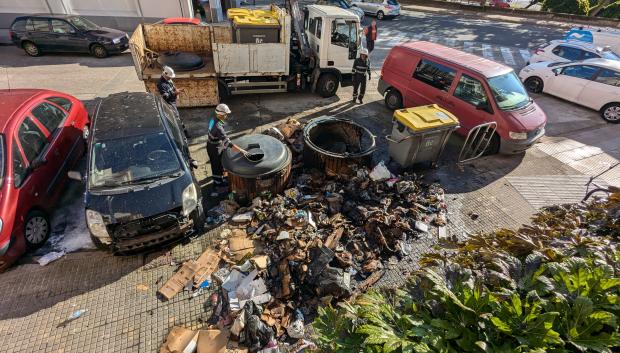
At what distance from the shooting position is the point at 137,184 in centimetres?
454

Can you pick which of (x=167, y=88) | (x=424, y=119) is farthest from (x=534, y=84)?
(x=167, y=88)

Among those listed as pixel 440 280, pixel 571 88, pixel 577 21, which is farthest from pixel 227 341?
pixel 577 21

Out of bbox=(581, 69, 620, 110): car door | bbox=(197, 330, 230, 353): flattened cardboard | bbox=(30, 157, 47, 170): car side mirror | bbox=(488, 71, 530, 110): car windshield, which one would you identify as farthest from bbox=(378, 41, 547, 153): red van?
bbox=(30, 157, 47, 170): car side mirror

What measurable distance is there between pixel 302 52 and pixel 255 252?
7310 mm

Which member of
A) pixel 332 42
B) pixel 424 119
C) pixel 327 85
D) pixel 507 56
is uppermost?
pixel 332 42

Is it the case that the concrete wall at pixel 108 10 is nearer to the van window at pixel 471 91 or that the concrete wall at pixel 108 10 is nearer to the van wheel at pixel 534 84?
the van window at pixel 471 91

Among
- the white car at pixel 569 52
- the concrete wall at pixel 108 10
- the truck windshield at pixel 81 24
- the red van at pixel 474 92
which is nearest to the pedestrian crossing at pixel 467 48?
the white car at pixel 569 52

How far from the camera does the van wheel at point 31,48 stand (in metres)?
11.7

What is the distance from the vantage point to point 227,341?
375cm

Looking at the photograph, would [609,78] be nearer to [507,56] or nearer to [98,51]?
[507,56]

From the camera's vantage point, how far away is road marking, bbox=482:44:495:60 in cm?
1464

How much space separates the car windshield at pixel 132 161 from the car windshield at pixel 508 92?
7128mm

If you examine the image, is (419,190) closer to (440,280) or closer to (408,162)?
(408,162)

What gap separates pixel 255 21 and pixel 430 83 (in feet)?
17.2
